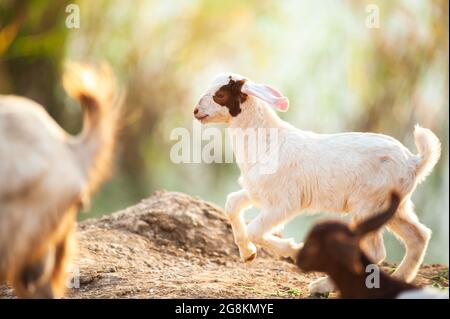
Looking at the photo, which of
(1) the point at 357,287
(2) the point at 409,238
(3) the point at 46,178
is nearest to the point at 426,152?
(2) the point at 409,238

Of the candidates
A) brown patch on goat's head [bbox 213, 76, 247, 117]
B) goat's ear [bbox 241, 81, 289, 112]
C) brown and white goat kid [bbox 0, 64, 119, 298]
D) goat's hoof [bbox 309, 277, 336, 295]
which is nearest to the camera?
brown and white goat kid [bbox 0, 64, 119, 298]

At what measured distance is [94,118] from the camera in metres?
4.08

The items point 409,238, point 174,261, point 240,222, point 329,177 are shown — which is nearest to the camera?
point 329,177

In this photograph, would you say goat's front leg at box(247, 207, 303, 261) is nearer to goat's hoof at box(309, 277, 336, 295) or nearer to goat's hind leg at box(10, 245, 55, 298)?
goat's hoof at box(309, 277, 336, 295)

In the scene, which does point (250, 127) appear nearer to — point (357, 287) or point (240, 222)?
point (240, 222)

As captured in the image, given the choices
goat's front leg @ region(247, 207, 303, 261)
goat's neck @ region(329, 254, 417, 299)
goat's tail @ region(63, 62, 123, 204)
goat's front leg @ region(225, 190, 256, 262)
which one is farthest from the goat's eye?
goat's neck @ region(329, 254, 417, 299)

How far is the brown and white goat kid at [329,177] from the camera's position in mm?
5066

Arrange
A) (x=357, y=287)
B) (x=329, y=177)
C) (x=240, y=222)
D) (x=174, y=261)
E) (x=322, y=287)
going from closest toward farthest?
(x=357, y=287), (x=322, y=287), (x=329, y=177), (x=240, y=222), (x=174, y=261)

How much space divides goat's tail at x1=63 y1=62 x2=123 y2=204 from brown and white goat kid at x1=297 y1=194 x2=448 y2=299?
118 cm

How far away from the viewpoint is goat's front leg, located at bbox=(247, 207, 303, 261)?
514 centimetres

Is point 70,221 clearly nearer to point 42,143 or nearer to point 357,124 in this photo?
point 42,143

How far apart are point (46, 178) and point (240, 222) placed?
2.14m

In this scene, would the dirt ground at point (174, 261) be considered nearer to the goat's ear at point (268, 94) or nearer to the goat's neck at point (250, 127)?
the goat's neck at point (250, 127)

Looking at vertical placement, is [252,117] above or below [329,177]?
above
